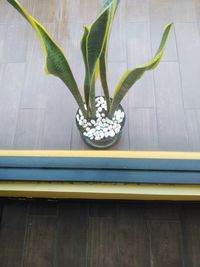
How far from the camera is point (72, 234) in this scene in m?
1.36

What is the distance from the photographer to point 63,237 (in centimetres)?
136

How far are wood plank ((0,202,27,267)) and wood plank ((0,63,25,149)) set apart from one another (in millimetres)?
304

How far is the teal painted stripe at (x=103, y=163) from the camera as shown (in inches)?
44.4

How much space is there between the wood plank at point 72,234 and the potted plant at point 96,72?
0.31 m

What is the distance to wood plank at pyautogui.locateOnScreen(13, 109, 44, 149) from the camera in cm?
147

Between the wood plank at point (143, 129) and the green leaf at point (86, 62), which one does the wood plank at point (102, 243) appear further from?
the green leaf at point (86, 62)

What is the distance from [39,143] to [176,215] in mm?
729

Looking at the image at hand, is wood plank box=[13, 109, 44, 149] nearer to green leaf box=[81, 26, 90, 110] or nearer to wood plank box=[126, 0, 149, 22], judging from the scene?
green leaf box=[81, 26, 90, 110]

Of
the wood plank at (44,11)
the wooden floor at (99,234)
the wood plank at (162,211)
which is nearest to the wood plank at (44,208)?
the wooden floor at (99,234)

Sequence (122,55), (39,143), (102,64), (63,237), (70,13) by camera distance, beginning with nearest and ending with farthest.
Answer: (102,64), (63,237), (39,143), (122,55), (70,13)

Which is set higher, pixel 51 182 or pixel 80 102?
pixel 80 102

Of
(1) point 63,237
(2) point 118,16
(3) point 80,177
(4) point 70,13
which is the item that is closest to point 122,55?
(2) point 118,16

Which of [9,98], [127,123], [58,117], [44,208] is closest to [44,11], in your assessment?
[9,98]

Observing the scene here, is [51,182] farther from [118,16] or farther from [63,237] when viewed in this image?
[118,16]
